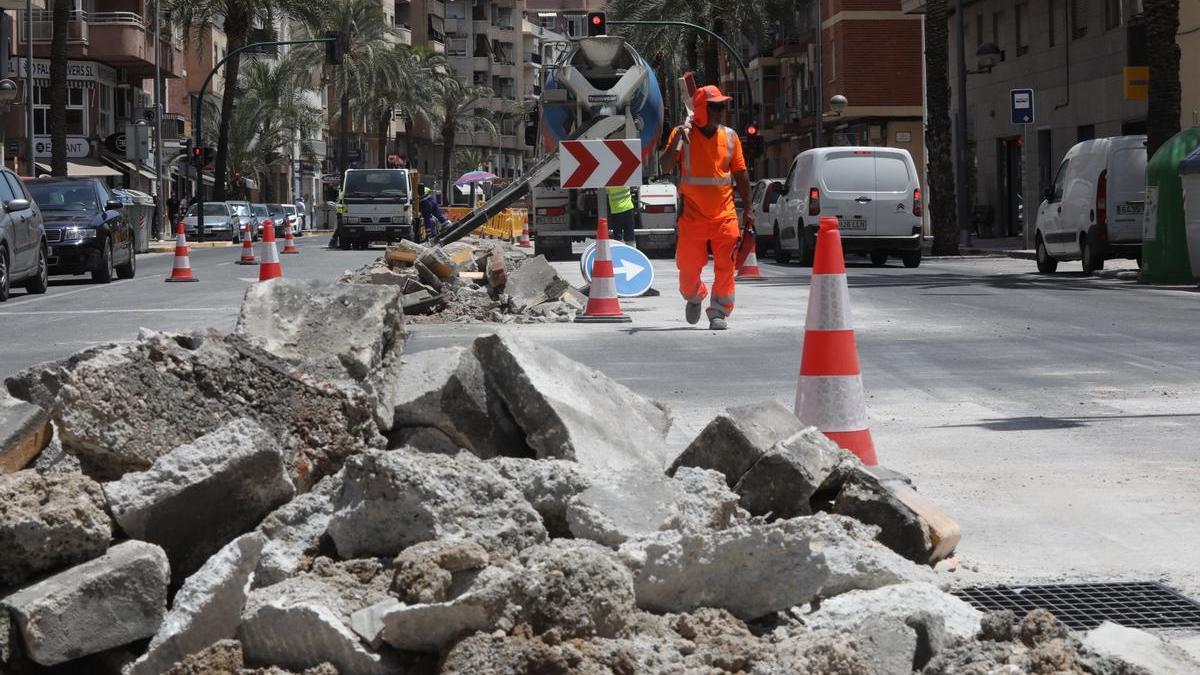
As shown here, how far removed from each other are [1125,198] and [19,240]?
15161 millimetres

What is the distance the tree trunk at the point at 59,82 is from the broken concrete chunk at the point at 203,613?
39.9 metres

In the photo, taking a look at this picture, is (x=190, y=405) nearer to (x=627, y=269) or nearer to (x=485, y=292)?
(x=485, y=292)

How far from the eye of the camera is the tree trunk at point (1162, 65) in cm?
2555

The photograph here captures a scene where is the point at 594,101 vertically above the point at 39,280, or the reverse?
the point at 594,101

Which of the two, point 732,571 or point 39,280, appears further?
point 39,280

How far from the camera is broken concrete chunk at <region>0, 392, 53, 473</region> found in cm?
517

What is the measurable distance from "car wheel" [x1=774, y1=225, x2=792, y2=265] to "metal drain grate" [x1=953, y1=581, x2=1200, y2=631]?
91.5 feet

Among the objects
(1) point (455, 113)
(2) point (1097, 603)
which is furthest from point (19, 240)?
(1) point (455, 113)

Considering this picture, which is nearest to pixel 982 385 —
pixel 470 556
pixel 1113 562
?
pixel 1113 562

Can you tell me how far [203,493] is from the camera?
4812mm

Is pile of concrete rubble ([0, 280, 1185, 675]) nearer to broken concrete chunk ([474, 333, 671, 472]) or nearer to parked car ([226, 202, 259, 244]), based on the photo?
broken concrete chunk ([474, 333, 671, 472])

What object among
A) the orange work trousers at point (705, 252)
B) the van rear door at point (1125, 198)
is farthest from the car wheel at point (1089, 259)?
the orange work trousers at point (705, 252)

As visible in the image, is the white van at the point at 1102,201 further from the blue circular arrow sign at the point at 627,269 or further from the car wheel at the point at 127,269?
the car wheel at the point at 127,269

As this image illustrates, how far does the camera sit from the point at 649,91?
29.8 m
